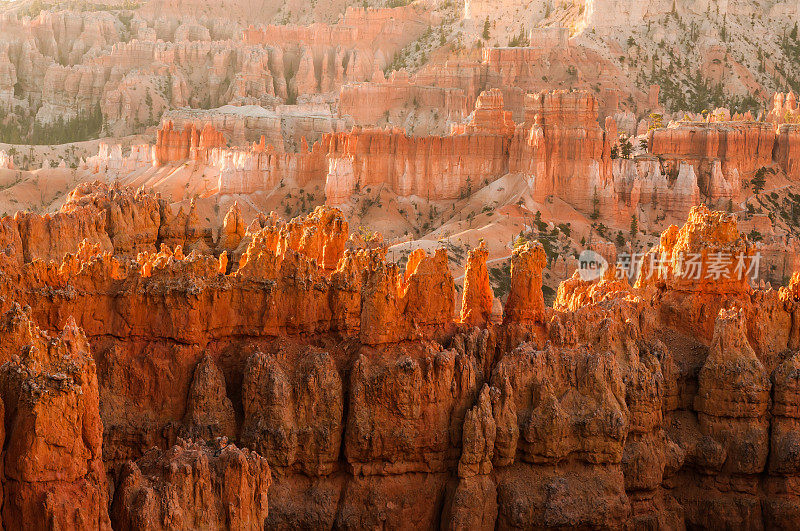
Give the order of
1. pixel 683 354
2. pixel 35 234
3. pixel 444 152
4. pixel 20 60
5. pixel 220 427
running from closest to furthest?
pixel 220 427 → pixel 683 354 → pixel 35 234 → pixel 444 152 → pixel 20 60

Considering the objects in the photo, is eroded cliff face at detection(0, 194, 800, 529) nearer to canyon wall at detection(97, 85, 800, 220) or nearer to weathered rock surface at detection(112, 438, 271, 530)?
weathered rock surface at detection(112, 438, 271, 530)

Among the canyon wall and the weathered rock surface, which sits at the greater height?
the weathered rock surface

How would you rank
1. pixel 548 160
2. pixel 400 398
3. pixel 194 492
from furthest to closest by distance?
pixel 548 160, pixel 400 398, pixel 194 492

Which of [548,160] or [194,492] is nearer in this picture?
[194,492]

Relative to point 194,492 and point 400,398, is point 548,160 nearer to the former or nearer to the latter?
point 400,398

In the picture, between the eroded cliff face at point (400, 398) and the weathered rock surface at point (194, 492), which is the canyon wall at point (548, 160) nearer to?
the eroded cliff face at point (400, 398)

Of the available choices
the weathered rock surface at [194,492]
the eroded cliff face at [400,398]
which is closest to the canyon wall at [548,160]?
the eroded cliff face at [400,398]

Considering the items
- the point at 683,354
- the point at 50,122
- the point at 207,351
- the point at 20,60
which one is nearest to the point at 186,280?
the point at 207,351

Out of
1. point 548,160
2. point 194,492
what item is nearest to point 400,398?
point 194,492

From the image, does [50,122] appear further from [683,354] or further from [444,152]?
[683,354]

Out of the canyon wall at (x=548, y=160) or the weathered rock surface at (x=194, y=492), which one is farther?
the canyon wall at (x=548, y=160)

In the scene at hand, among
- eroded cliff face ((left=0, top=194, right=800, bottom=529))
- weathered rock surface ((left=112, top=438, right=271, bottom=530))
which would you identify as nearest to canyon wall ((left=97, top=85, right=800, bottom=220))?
eroded cliff face ((left=0, top=194, right=800, bottom=529))
